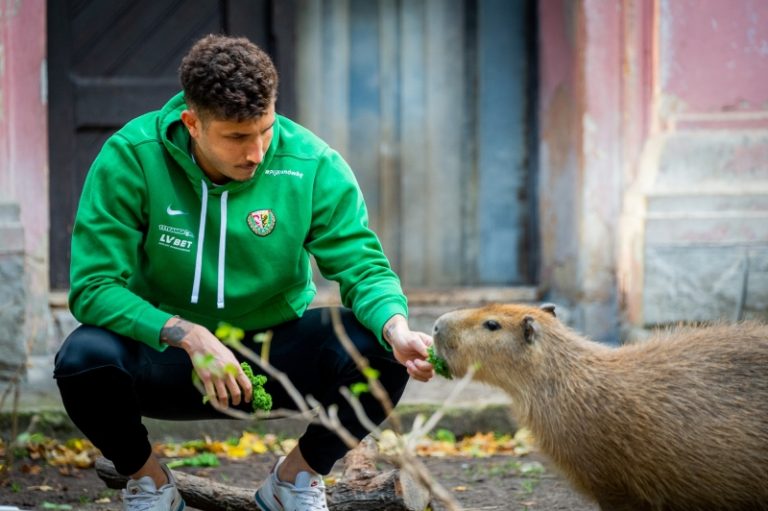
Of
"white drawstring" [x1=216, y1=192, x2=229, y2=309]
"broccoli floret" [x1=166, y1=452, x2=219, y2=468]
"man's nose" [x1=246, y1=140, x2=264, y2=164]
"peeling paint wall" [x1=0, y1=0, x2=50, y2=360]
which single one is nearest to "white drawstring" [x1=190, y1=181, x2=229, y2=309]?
"white drawstring" [x1=216, y1=192, x2=229, y2=309]

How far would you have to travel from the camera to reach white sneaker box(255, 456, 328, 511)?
12.3ft

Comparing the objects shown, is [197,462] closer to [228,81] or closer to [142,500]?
[142,500]

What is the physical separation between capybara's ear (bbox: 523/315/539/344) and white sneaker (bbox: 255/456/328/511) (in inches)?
31.7

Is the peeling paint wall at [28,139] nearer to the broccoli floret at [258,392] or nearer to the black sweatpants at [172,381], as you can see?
the black sweatpants at [172,381]

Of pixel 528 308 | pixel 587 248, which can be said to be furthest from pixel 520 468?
pixel 587 248

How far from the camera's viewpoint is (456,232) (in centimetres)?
732

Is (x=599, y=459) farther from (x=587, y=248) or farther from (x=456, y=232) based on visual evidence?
(x=456, y=232)

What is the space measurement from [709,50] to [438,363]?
10.1ft

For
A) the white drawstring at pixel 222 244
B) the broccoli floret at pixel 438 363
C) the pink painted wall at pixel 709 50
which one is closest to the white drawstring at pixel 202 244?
the white drawstring at pixel 222 244

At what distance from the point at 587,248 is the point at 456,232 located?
3.59ft

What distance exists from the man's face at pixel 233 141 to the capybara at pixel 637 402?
2.64 feet

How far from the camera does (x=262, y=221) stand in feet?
12.5

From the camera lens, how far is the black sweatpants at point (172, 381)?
11.7 feet

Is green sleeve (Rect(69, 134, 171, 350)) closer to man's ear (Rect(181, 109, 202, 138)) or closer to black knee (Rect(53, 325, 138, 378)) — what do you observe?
black knee (Rect(53, 325, 138, 378))
